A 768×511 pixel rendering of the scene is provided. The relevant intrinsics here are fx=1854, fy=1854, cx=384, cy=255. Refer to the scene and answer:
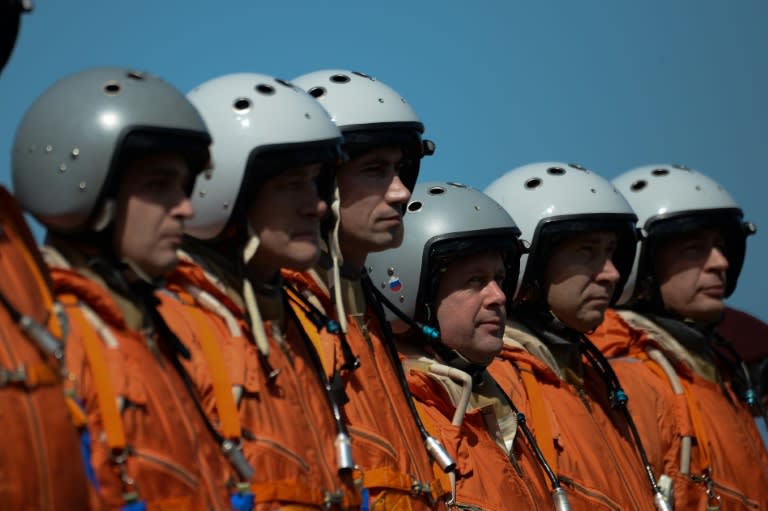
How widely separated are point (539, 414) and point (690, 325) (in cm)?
196

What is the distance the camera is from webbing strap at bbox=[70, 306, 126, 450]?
501 centimetres

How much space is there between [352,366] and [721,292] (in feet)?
12.6

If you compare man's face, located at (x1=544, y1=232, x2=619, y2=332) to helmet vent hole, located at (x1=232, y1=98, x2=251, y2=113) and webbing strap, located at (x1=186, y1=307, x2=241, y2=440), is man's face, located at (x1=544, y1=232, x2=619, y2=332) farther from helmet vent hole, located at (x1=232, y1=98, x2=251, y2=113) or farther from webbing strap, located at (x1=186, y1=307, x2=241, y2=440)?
webbing strap, located at (x1=186, y1=307, x2=241, y2=440)

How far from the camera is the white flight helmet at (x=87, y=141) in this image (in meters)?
5.30

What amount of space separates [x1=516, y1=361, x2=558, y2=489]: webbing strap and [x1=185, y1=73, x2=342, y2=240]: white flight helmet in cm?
220

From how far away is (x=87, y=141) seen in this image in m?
5.33

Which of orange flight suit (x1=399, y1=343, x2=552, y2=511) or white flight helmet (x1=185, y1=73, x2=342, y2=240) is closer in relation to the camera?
white flight helmet (x1=185, y1=73, x2=342, y2=240)

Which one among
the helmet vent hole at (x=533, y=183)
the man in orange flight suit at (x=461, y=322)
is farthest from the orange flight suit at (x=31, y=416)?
the helmet vent hole at (x=533, y=183)

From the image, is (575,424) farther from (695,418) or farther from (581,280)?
(695,418)

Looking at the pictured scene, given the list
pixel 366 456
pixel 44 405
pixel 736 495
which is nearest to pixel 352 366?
pixel 366 456

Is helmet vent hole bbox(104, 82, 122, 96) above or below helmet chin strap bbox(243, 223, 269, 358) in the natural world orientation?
above

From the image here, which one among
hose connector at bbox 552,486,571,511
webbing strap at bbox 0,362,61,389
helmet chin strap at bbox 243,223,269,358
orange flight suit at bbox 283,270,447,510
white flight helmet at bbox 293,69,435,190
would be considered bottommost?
hose connector at bbox 552,486,571,511

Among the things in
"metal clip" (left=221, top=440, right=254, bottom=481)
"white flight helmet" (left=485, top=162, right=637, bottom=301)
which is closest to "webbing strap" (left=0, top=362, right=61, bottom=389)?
"metal clip" (left=221, top=440, right=254, bottom=481)

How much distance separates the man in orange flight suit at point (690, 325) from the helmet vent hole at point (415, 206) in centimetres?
190
